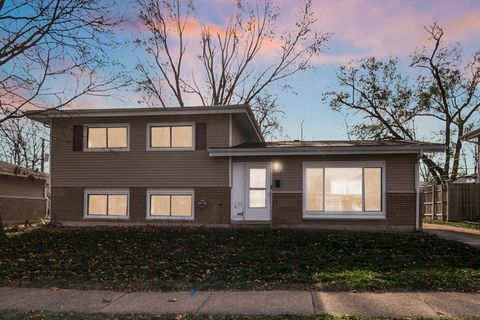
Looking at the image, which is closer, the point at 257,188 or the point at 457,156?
the point at 257,188

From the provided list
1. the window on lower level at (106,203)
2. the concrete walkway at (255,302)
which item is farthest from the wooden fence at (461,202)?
the concrete walkway at (255,302)

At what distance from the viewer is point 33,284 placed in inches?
335

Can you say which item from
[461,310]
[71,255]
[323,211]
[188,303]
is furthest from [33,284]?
[323,211]

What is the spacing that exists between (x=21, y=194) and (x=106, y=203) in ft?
29.4

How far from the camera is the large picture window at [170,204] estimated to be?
16.7 m

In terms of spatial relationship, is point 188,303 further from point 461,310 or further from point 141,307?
point 461,310

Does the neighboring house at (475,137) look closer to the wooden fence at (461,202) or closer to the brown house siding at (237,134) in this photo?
the wooden fence at (461,202)

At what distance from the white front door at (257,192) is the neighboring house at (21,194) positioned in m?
12.0

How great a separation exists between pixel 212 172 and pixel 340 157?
14.5 ft

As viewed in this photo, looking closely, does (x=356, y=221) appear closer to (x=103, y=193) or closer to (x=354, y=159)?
(x=354, y=159)

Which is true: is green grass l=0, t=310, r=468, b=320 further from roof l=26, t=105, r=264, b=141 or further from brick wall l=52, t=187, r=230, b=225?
roof l=26, t=105, r=264, b=141

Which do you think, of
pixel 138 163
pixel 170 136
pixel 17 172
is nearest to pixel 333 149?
pixel 170 136

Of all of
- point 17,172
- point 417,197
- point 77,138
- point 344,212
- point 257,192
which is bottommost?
point 344,212

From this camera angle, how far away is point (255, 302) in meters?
6.99
